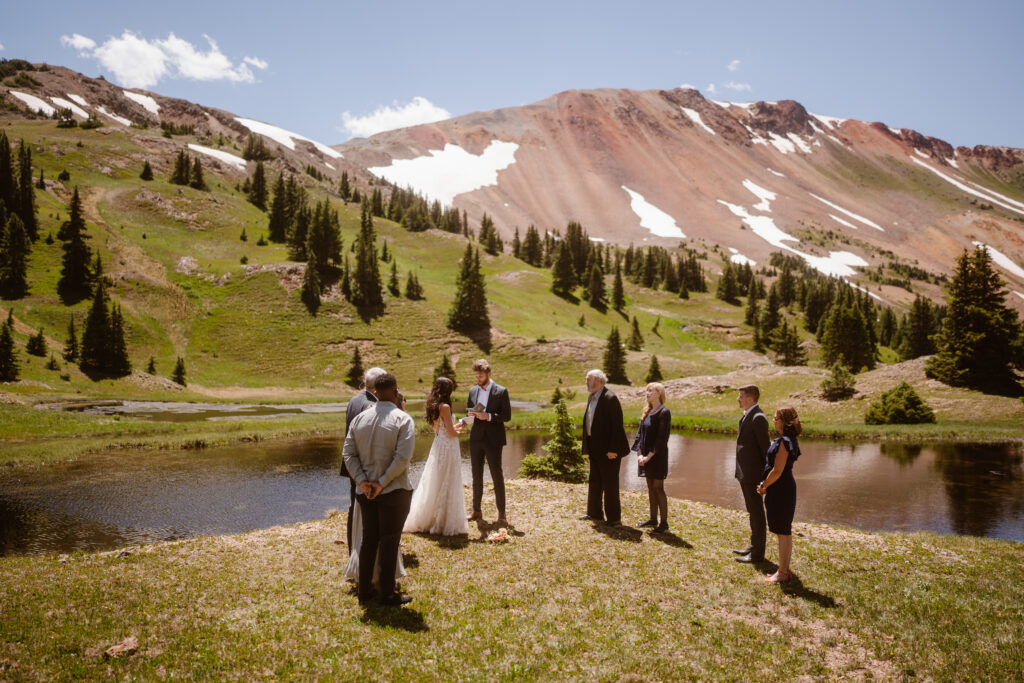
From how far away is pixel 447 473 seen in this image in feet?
37.4

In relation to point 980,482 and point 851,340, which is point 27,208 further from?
point 851,340

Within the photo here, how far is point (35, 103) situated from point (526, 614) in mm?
244370

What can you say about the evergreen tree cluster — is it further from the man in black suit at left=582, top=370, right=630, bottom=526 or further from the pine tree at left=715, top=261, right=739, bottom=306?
the man in black suit at left=582, top=370, right=630, bottom=526

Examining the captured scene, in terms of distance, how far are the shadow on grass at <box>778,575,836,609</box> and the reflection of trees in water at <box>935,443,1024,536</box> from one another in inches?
421

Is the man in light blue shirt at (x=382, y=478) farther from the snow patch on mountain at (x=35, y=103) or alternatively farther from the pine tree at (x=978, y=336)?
the snow patch on mountain at (x=35, y=103)

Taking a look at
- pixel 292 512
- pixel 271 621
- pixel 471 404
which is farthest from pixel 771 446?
pixel 292 512

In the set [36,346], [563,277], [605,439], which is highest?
[563,277]

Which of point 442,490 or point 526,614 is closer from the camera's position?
point 526,614

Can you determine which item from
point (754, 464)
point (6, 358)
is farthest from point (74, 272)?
point (754, 464)

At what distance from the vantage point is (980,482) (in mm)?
22156

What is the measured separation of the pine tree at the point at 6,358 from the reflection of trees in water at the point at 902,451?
211 feet

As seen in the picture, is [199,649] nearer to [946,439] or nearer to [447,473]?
[447,473]

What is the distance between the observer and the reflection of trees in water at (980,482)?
17.3 meters

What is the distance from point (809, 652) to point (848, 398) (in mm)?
47022
